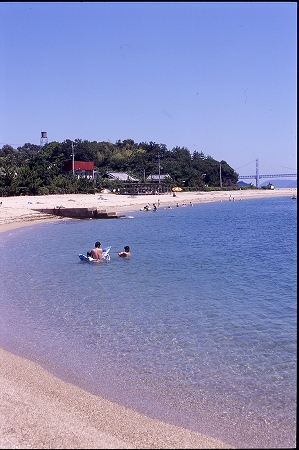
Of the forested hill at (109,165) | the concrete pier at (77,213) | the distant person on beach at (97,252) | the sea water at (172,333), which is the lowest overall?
the sea water at (172,333)

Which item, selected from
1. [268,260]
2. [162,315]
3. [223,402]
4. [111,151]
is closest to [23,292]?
[162,315]

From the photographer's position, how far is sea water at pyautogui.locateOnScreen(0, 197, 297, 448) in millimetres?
6641

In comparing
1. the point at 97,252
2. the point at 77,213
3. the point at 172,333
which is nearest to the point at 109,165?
the point at 77,213

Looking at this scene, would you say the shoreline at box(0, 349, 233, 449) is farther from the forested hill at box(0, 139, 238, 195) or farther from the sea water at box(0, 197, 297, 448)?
the forested hill at box(0, 139, 238, 195)

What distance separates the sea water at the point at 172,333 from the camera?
664 cm

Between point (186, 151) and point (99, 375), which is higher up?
point (186, 151)

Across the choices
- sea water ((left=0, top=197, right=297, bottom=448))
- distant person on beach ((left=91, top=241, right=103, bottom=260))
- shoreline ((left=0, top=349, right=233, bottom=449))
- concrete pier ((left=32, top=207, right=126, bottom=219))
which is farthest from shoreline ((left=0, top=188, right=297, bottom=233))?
shoreline ((left=0, top=349, right=233, bottom=449))

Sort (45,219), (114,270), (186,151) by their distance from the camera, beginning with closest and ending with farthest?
(114,270) → (45,219) → (186,151)

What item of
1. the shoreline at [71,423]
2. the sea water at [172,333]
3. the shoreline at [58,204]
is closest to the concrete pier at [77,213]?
the shoreline at [58,204]

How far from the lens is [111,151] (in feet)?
376

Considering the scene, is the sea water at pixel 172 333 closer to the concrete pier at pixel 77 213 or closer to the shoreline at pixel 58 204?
the shoreline at pixel 58 204

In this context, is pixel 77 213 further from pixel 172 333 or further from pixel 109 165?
pixel 109 165

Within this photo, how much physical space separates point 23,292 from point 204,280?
5688mm

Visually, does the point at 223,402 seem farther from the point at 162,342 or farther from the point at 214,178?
the point at 214,178
